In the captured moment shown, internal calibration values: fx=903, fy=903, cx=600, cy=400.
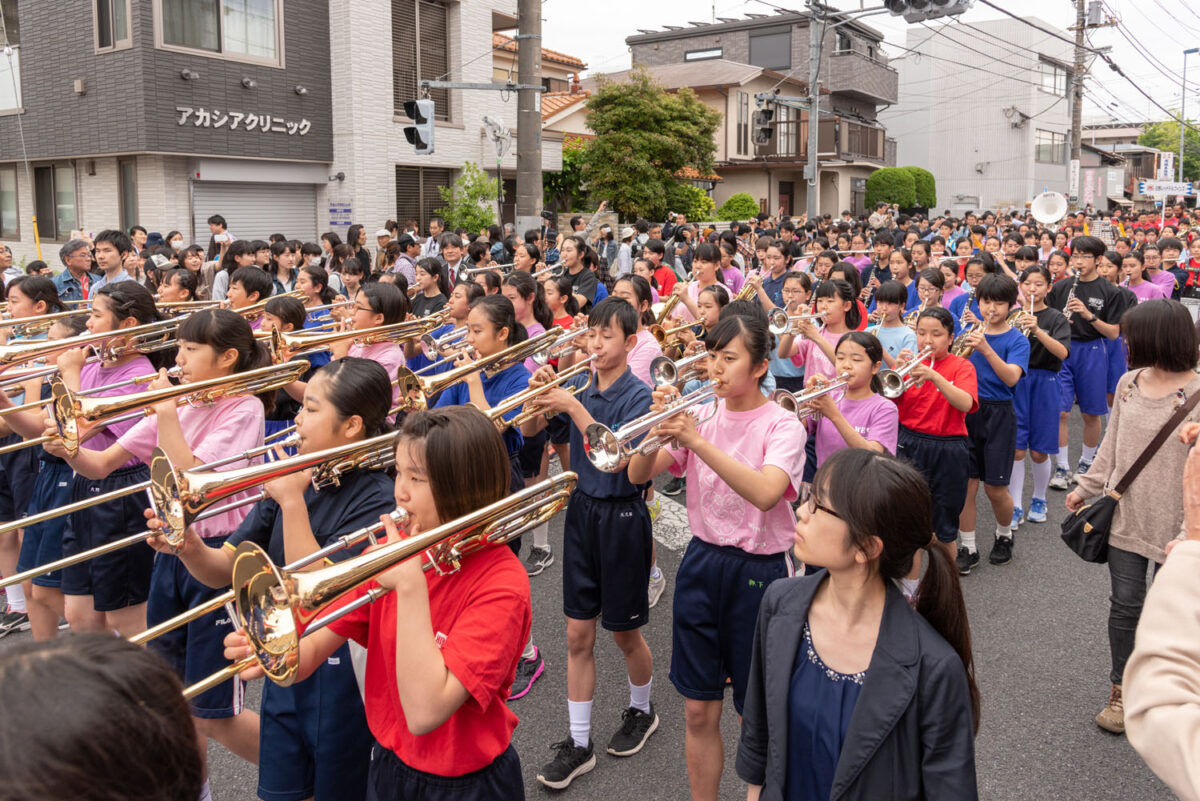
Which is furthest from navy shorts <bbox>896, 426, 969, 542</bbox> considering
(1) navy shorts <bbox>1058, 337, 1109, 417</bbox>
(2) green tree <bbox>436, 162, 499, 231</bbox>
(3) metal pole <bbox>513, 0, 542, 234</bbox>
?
(2) green tree <bbox>436, 162, 499, 231</bbox>

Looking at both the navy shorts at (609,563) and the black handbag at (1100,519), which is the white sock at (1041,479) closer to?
the black handbag at (1100,519)

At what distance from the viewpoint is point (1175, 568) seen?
5.31 feet

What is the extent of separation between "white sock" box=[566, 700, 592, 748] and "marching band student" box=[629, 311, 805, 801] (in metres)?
0.63

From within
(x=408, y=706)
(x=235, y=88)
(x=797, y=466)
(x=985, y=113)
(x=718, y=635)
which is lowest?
(x=718, y=635)

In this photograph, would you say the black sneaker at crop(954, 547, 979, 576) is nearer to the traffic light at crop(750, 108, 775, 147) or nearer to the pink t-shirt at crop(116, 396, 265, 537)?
the pink t-shirt at crop(116, 396, 265, 537)

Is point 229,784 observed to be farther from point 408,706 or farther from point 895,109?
point 895,109

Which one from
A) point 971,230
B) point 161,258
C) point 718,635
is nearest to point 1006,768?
point 718,635

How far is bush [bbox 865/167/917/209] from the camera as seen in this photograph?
38.5m

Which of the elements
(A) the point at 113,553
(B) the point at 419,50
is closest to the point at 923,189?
(B) the point at 419,50

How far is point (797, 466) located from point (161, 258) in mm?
10542

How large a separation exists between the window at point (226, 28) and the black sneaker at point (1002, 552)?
15.3 metres

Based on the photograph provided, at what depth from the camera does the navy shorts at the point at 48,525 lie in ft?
14.3

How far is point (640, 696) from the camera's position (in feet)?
13.8

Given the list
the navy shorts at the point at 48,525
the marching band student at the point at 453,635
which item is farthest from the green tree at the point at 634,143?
the marching band student at the point at 453,635
